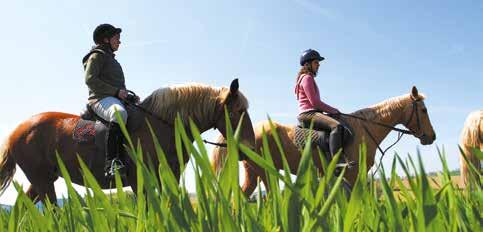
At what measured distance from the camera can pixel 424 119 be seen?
335 inches

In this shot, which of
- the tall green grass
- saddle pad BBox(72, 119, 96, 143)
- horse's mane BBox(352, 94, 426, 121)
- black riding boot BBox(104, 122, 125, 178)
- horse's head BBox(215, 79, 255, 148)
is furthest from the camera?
horse's mane BBox(352, 94, 426, 121)

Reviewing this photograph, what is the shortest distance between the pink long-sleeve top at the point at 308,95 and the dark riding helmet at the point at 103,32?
9.65 ft

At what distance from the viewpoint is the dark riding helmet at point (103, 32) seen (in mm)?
6023

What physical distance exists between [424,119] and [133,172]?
526 centimetres

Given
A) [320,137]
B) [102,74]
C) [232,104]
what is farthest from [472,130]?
[102,74]

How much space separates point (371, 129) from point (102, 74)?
4375mm

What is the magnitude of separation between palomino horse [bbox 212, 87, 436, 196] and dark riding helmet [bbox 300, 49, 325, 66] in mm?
1007

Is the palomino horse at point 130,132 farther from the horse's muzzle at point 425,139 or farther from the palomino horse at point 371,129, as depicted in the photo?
the horse's muzzle at point 425,139

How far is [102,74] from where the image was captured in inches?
229

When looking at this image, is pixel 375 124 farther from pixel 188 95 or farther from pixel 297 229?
pixel 297 229

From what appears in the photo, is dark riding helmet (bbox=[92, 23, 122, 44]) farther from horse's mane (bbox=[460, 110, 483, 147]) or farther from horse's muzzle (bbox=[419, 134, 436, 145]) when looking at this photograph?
horse's muzzle (bbox=[419, 134, 436, 145])

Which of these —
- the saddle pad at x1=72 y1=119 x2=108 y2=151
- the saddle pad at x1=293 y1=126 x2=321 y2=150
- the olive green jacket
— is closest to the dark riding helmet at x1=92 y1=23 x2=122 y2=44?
the olive green jacket

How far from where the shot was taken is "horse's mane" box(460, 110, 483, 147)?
23.7ft

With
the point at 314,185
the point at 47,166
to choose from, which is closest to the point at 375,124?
the point at 47,166
